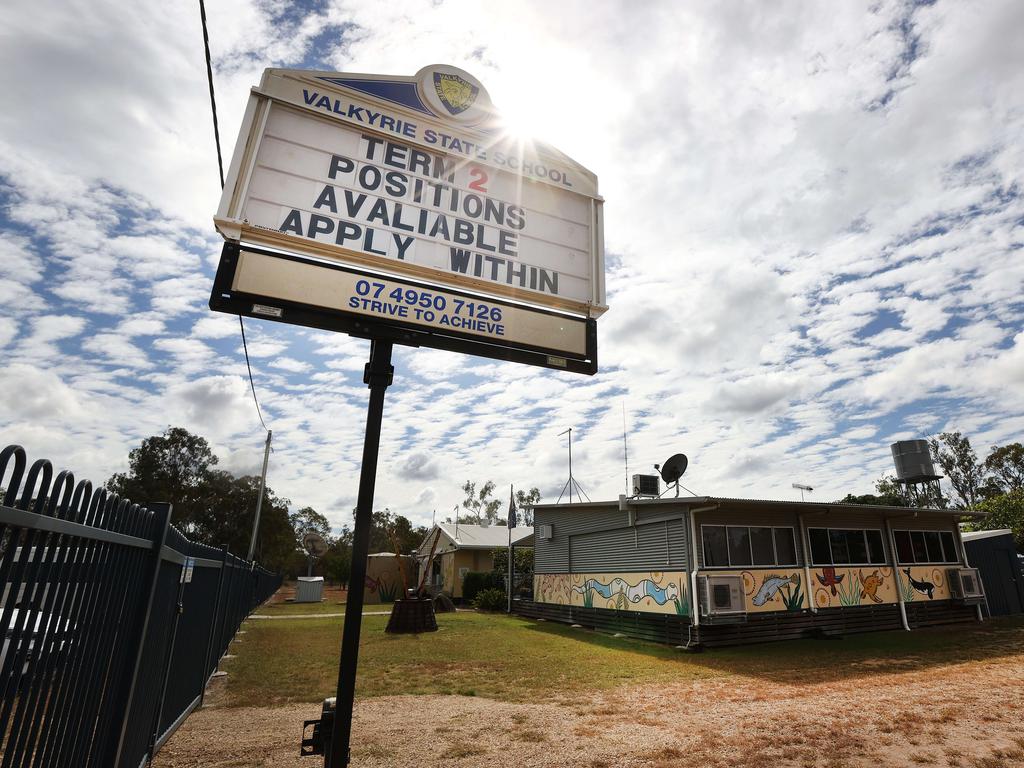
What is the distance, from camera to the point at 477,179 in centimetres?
573

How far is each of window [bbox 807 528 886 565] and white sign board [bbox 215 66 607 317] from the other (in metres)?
14.8

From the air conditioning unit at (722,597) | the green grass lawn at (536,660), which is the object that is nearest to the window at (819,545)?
the green grass lawn at (536,660)

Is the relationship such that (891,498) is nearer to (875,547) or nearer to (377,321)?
(875,547)

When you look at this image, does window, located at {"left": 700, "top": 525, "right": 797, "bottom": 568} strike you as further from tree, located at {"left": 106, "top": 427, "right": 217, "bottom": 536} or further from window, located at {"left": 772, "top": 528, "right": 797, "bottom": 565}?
tree, located at {"left": 106, "top": 427, "right": 217, "bottom": 536}

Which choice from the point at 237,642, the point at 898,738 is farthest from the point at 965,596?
the point at 237,642

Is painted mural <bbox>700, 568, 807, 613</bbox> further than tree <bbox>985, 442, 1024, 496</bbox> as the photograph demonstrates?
No

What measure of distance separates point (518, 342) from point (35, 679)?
4.00 m

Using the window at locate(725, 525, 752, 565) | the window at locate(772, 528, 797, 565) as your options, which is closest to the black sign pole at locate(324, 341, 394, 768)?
the window at locate(725, 525, 752, 565)

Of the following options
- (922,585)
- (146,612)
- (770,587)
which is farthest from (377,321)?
(922,585)

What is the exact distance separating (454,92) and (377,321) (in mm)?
2721

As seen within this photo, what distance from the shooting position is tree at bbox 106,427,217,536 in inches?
1955

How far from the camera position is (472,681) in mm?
9938

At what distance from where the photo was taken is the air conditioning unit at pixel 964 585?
18797mm

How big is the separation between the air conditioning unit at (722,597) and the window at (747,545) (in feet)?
2.83
